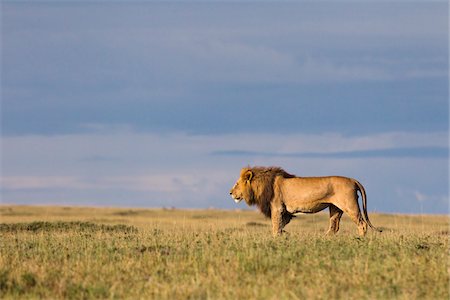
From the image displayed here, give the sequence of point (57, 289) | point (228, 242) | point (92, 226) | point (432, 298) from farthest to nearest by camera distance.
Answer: point (92, 226) < point (228, 242) < point (57, 289) < point (432, 298)

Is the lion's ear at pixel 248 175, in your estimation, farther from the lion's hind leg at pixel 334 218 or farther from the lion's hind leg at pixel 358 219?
the lion's hind leg at pixel 358 219

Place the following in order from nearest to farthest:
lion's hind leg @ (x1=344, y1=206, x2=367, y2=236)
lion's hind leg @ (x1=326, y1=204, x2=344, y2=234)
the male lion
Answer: lion's hind leg @ (x1=344, y1=206, x2=367, y2=236), the male lion, lion's hind leg @ (x1=326, y1=204, x2=344, y2=234)

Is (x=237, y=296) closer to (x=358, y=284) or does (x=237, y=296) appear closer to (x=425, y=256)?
(x=358, y=284)

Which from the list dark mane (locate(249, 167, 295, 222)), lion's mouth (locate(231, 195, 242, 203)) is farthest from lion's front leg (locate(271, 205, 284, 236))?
lion's mouth (locate(231, 195, 242, 203))

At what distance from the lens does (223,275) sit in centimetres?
1236

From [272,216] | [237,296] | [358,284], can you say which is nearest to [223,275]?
[237,296]

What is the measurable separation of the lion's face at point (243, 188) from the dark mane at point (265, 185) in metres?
0.11

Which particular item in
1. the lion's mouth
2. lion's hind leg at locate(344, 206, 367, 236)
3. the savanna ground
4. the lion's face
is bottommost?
the savanna ground

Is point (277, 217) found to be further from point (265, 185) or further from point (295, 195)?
point (265, 185)

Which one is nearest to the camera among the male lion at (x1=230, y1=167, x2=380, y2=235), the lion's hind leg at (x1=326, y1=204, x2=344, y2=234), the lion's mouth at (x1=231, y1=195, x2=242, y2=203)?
the male lion at (x1=230, y1=167, x2=380, y2=235)

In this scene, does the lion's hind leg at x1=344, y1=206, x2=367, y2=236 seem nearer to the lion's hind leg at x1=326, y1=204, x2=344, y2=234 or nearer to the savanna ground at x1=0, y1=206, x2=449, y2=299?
the lion's hind leg at x1=326, y1=204, x2=344, y2=234

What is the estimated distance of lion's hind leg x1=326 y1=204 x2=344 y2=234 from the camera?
1855 cm

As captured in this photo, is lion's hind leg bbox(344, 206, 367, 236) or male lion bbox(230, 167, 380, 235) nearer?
lion's hind leg bbox(344, 206, 367, 236)

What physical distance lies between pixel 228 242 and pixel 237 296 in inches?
161
